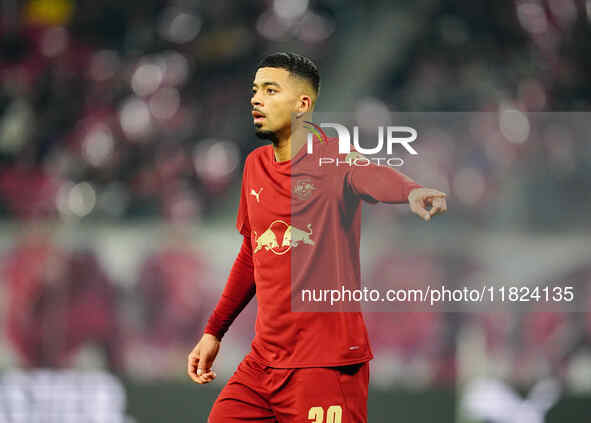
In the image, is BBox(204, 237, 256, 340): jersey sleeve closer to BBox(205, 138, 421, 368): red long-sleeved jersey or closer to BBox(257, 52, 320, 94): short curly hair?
BBox(205, 138, 421, 368): red long-sleeved jersey

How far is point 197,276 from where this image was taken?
3752 millimetres

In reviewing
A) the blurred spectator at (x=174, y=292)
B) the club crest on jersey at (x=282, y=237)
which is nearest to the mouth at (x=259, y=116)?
the club crest on jersey at (x=282, y=237)

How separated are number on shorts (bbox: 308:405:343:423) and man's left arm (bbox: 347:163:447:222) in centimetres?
47

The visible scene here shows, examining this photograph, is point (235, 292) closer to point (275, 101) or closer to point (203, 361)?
point (203, 361)

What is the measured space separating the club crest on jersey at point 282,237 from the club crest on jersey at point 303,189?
0.23 ft

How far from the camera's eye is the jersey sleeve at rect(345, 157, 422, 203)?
59.2 inches

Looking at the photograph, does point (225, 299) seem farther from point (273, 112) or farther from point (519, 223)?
point (519, 223)

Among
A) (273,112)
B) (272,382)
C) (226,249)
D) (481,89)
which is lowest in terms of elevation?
(272,382)

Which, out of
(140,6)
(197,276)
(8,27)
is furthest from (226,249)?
(8,27)

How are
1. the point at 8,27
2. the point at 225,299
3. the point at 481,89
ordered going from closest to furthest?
the point at 225,299 → the point at 481,89 → the point at 8,27

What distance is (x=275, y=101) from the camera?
1.71 metres

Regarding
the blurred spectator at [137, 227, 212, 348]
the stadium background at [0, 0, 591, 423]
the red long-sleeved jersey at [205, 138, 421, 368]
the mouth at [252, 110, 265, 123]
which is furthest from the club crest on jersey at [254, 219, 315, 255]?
the blurred spectator at [137, 227, 212, 348]

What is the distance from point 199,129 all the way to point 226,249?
0.67m

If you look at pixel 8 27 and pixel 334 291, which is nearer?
pixel 334 291
